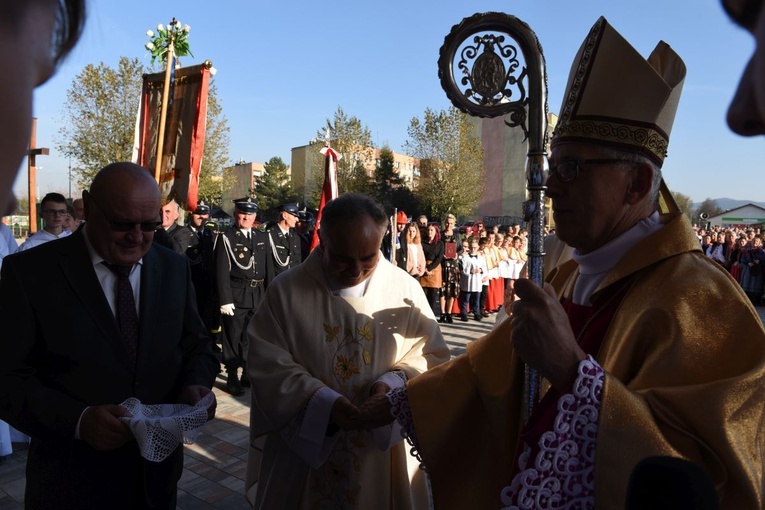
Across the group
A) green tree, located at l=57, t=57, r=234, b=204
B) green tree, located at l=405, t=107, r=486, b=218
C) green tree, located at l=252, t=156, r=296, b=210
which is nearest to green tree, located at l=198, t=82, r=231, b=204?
green tree, located at l=57, t=57, r=234, b=204

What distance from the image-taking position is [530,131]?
1.71 m

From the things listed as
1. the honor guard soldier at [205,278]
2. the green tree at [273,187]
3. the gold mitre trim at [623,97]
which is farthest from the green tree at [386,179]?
the gold mitre trim at [623,97]

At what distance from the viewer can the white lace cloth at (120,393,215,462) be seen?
1.77m

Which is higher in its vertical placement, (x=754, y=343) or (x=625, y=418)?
(x=754, y=343)

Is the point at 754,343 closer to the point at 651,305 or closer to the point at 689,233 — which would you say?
the point at 651,305

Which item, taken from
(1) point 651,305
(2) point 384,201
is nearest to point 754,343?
(1) point 651,305

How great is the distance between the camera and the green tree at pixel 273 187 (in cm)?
6009

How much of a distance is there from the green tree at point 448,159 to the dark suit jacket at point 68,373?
114 feet

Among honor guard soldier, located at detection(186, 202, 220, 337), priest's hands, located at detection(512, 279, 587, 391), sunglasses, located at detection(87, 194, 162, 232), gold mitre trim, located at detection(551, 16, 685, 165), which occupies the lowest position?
honor guard soldier, located at detection(186, 202, 220, 337)

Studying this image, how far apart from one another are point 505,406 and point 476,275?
32.7 ft

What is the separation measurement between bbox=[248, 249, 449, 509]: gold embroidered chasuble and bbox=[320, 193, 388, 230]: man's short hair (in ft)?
0.94

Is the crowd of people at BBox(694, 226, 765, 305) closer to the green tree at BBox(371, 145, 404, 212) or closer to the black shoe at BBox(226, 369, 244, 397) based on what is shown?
the black shoe at BBox(226, 369, 244, 397)

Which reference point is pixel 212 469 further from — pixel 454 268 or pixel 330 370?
pixel 454 268

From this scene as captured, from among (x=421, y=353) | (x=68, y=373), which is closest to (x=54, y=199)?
(x=68, y=373)
